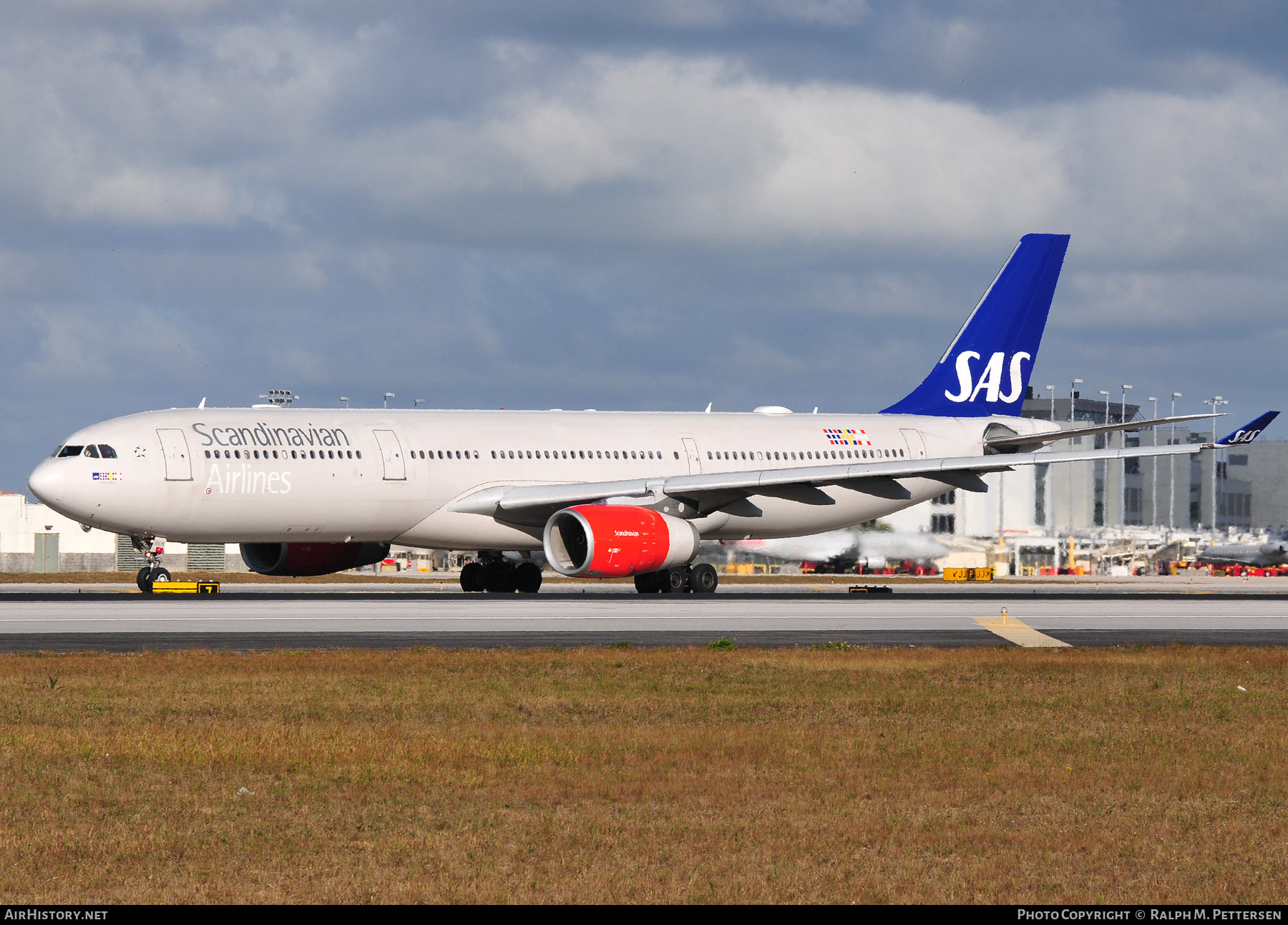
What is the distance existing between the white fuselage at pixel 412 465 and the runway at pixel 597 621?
6.06 ft

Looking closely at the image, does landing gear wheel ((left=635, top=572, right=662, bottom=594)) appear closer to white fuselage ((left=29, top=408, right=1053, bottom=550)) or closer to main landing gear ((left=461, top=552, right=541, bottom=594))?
white fuselage ((left=29, top=408, right=1053, bottom=550))

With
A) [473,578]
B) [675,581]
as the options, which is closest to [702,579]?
[675,581]

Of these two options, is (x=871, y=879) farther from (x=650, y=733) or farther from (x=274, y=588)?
(x=274, y=588)

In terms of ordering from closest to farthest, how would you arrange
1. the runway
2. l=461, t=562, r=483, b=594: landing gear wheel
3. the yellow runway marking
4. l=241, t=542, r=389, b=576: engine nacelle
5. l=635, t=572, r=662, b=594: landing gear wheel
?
the yellow runway marking → the runway → l=635, t=572, r=662, b=594: landing gear wheel → l=241, t=542, r=389, b=576: engine nacelle → l=461, t=562, r=483, b=594: landing gear wheel

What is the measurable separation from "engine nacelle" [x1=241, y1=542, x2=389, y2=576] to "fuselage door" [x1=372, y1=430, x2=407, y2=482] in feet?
10.4

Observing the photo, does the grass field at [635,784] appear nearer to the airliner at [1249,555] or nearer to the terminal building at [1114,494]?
the terminal building at [1114,494]

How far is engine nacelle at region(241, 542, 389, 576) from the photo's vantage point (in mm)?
40250

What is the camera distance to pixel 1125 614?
32438 millimetres

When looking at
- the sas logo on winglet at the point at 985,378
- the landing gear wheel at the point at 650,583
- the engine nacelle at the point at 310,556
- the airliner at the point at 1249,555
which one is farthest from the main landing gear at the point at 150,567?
the airliner at the point at 1249,555

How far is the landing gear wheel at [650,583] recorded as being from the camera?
130 ft

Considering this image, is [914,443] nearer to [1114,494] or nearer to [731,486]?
[731,486]

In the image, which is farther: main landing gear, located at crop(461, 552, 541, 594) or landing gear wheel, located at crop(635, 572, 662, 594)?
main landing gear, located at crop(461, 552, 541, 594)

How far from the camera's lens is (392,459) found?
37.4m

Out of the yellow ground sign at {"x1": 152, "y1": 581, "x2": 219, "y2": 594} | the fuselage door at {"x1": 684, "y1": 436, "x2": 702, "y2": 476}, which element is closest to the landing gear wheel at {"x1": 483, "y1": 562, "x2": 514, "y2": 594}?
the fuselage door at {"x1": 684, "y1": 436, "x2": 702, "y2": 476}
